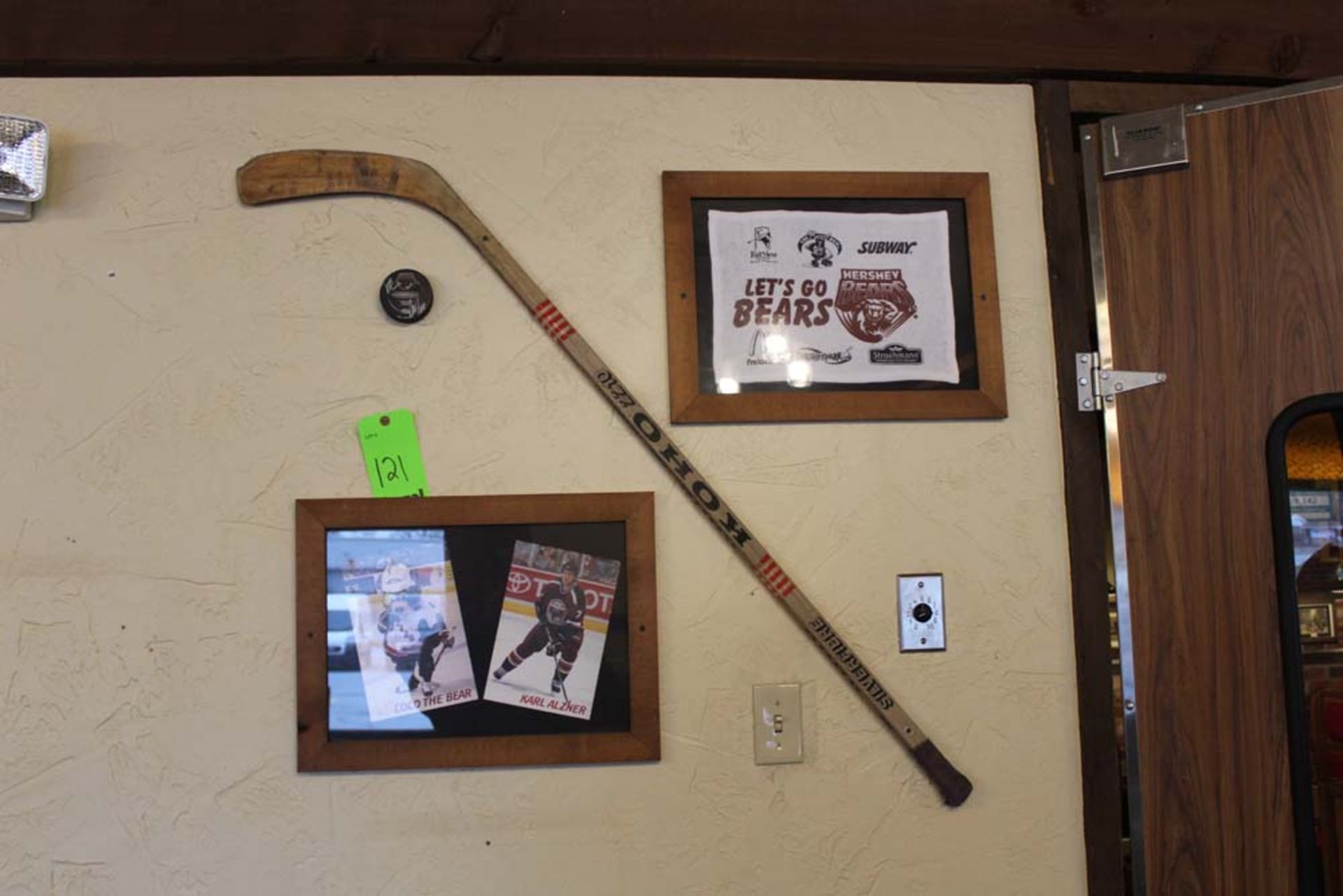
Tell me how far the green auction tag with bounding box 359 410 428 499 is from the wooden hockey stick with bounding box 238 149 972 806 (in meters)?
0.26

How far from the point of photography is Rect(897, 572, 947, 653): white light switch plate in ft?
5.20

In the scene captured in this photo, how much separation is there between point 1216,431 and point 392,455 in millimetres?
1198

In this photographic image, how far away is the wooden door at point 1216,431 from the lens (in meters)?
1.54

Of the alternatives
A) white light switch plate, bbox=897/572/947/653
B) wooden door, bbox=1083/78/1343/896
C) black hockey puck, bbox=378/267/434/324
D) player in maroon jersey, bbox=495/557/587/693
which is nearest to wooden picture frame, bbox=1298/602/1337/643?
wooden door, bbox=1083/78/1343/896

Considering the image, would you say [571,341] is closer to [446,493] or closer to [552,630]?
[446,493]

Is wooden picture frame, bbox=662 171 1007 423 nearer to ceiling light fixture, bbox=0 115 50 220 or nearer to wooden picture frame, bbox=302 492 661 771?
wooden picture frame, bbox=302 492 661 771

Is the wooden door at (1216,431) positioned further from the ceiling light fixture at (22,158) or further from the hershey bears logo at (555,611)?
the ceiling light fixture at (22,158)

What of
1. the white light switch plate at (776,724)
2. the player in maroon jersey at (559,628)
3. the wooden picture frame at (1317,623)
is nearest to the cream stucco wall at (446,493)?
the white light switch plate at (776,724)

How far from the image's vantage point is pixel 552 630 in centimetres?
154

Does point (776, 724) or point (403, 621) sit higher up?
point (403, 621)

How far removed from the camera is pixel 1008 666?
5.24 ft

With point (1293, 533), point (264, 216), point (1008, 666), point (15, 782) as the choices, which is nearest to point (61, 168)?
point (264, 216)

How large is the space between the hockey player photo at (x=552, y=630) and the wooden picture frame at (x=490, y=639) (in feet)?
0.04

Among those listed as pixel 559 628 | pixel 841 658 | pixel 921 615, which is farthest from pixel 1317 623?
pixel 559 628
